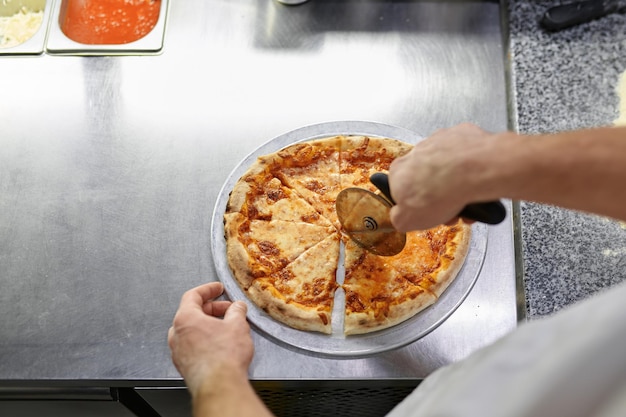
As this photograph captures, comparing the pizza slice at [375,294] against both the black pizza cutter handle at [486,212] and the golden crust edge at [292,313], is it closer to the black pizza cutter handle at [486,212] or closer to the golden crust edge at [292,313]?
the golden crust edge at [292,313]

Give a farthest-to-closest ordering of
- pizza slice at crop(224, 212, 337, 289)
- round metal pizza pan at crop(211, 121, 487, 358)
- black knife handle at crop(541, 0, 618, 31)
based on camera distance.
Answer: black knife handle at crop(541, 0, 618, 31), pizza slice at crop(224, 212, 337, 289), round metal pizza pan at crop(211, 121, 487, 358)

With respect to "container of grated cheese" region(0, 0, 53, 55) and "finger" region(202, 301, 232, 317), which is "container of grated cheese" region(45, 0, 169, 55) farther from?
"finger" region(202, 301, 232, 317)

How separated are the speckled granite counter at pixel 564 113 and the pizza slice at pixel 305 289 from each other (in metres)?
0.68

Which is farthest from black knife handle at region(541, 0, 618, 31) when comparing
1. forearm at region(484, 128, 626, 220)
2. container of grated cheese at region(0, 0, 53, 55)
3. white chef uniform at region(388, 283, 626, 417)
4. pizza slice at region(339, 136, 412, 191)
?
container of grated cheese at region(0, 0, 53, 55)

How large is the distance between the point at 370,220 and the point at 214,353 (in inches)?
26.6

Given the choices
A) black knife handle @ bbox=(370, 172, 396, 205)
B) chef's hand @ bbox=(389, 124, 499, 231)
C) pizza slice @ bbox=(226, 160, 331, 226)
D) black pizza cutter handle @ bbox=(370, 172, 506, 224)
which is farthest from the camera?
pizza slice @ bbox=(226, 160, 331, 226)

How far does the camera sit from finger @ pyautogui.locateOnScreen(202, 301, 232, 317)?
1980mm

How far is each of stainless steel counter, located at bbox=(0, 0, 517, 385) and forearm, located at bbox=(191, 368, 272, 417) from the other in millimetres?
409

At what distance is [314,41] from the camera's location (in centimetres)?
266

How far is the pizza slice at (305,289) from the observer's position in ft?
6.52

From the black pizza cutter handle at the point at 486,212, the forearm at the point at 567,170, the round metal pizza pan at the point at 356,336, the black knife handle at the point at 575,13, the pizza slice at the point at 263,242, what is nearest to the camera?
the forearm at the point at 567,170

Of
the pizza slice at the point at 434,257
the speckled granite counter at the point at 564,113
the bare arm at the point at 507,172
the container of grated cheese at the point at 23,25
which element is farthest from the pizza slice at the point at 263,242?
the container of grated cheese at the point at 23,25

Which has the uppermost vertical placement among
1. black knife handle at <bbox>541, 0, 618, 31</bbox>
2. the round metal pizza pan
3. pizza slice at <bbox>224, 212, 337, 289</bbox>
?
black knife handle at <bbox>541, 0, 618, 31</bbox>

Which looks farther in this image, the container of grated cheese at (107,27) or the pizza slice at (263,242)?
the container of grated cheese at (107,27)
